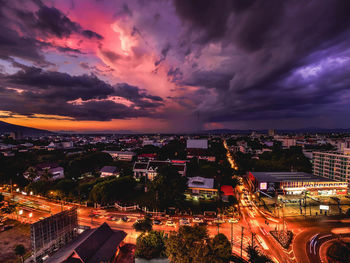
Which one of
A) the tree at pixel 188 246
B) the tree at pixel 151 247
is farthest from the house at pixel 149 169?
the tree at pixel 188 246

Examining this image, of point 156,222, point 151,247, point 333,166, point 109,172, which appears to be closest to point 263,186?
point 333,166

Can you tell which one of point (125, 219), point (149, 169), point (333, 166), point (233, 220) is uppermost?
point (333, 166)

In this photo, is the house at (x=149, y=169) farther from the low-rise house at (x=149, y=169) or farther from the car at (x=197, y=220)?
the car at (x=197, y=220)

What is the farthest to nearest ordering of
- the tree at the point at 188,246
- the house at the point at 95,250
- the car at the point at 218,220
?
the car at the point at 218,220 → the house at the point at 95,250 → the tree at the point at 188,246

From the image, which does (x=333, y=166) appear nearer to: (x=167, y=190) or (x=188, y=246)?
(x=167, y=190)

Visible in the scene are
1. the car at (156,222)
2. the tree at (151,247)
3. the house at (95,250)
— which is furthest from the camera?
the car at (156,222)

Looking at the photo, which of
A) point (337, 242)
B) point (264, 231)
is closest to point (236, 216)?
point (264, 231)

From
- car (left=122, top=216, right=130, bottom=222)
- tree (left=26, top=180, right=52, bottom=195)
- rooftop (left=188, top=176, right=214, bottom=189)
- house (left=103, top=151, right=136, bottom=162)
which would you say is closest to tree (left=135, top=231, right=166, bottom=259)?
car (left=122, top=216, right=130, bottom=222)
